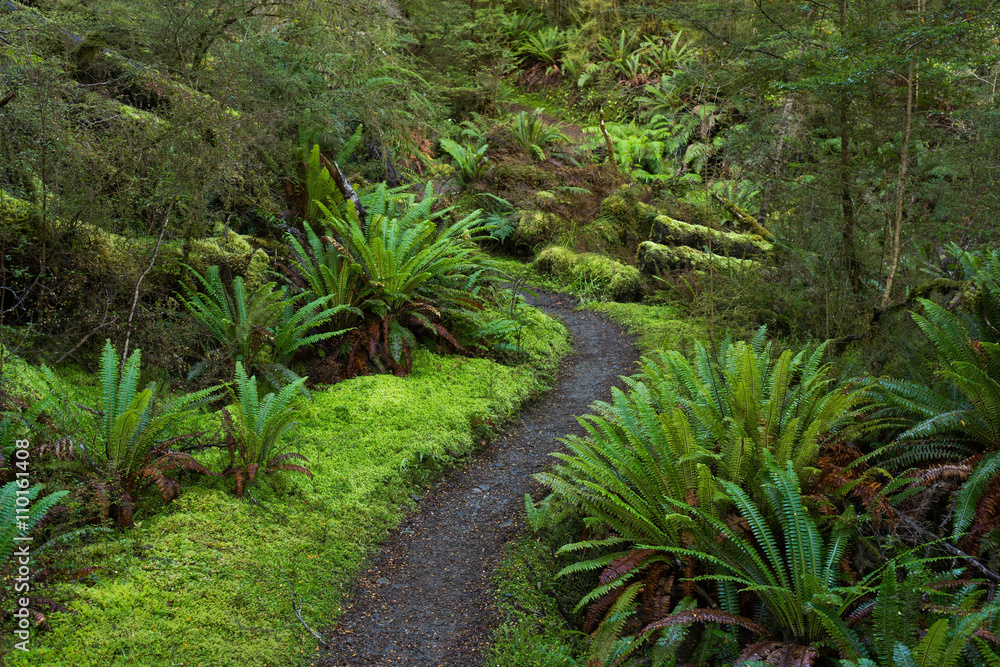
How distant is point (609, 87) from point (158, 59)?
15067 mm

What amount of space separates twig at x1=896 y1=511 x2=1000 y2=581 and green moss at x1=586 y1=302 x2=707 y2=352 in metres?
3.76

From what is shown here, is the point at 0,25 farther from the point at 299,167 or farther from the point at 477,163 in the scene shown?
the point at 477,163

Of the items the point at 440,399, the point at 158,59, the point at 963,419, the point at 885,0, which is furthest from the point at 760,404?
the point at 158,59

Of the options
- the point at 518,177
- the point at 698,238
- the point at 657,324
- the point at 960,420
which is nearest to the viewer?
the point at 960,420

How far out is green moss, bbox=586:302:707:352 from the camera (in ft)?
24.9

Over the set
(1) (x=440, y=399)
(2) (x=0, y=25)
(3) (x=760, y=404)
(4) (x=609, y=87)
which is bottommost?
(1) (x=440, y=399)

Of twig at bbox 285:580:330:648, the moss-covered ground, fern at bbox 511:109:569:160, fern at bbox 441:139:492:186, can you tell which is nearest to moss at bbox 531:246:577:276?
fern at bbox 441:139:492:186

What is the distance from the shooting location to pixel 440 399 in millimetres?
5984

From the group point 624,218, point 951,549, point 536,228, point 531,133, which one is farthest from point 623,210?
point 951,549

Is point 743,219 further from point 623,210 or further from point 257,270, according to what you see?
point 257,270

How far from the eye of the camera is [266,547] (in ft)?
12.5

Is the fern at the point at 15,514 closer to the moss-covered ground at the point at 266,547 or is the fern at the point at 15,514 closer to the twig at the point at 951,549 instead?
the moss-covered ground at the point at 266,547

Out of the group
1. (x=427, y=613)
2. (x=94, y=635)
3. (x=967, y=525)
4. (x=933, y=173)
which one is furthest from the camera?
(x=933, y=173)

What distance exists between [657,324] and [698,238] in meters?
2.67
